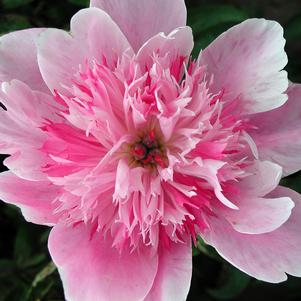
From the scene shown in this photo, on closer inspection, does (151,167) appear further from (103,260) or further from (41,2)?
(41,2)

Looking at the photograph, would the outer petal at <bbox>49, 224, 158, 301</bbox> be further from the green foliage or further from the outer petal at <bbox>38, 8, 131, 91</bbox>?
the green foliage

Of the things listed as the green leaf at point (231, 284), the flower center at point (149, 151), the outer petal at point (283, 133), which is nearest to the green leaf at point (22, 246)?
the green leaf at point (231, 284)

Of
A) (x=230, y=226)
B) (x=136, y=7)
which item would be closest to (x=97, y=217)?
(x=230, y=226)

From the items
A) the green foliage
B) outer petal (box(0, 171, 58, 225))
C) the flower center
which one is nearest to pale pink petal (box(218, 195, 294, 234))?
the flower center

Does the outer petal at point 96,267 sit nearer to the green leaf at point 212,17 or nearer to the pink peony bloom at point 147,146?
the pink peony bloom at point 147,146

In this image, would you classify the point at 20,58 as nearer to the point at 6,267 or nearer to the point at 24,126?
the point at 24,126

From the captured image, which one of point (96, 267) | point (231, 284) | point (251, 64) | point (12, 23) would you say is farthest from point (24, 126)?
point (231, 284)
